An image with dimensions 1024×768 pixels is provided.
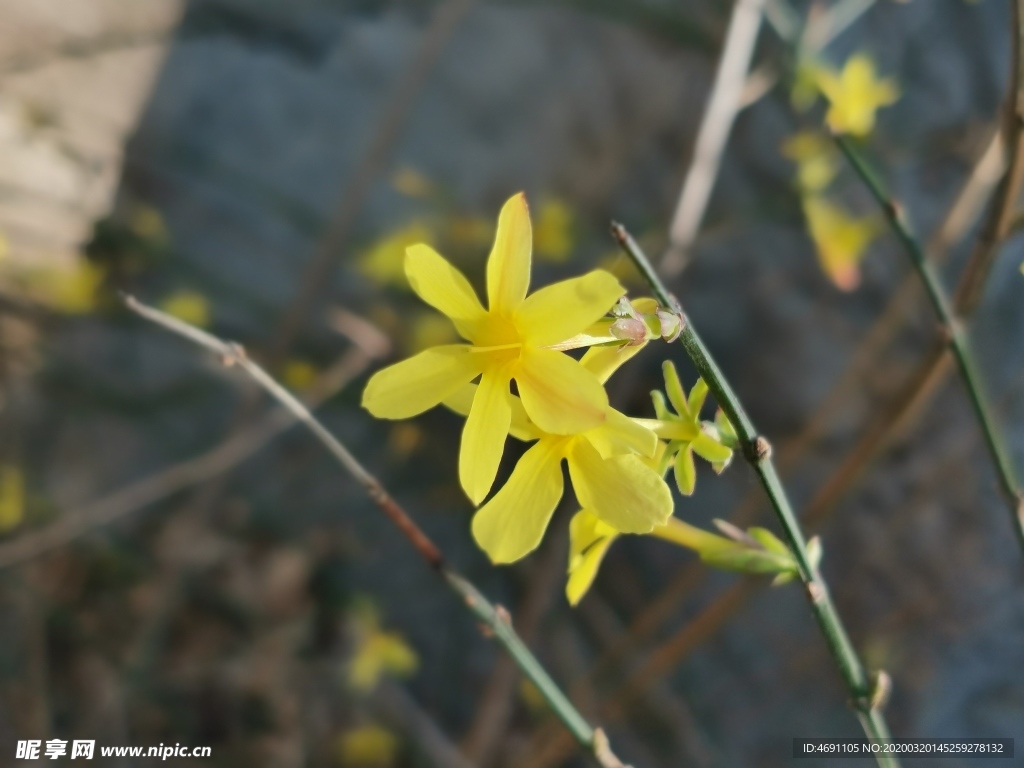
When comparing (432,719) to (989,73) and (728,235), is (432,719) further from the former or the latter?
(989,73)

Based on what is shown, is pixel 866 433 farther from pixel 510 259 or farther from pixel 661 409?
pixel 510 259

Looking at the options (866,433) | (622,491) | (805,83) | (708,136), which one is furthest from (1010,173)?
(708,136)

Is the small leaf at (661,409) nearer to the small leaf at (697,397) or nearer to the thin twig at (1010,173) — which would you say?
the small leaf at (697,397)

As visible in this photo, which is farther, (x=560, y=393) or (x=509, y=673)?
(x=509, y=673)

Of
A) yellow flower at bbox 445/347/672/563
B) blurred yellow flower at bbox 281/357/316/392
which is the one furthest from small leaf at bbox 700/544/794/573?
blurred yellow flower at bbox 281/357/316/392

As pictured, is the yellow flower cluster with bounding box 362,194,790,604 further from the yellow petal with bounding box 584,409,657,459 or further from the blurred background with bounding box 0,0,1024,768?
the blurred background with bounding box 0,0,1024,768

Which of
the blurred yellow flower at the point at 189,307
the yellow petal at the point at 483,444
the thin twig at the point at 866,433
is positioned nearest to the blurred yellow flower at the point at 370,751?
the thin twig at the point at 866,433

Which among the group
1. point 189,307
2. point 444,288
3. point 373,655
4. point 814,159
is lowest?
point 444,288
